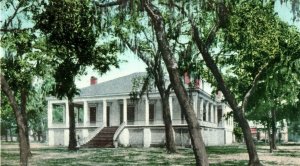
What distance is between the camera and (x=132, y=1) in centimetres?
1141

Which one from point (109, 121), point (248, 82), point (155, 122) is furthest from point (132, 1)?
point (109, 121)

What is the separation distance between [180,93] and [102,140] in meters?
31.6

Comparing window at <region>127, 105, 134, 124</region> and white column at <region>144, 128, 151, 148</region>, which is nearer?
white column at <region>144, 128, 151, 148</region>

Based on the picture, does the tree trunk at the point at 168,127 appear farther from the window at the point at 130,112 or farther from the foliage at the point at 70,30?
the foliage at the point at 70,30

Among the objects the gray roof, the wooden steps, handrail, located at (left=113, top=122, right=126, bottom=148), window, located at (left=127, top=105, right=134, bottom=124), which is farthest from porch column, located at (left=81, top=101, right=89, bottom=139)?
handrail, located at (left=113, top=122, right=126, bottom=148)

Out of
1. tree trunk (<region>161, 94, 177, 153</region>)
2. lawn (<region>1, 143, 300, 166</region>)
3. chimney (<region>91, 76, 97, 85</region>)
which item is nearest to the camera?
lawn (<region>1, 143, 300, 166</region>)

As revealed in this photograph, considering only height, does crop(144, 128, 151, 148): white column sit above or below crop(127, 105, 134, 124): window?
below

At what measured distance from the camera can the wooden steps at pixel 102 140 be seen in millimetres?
42022

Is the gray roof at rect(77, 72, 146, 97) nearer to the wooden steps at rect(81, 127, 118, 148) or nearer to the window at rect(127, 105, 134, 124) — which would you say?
the window at rect(127, 105, 134, 124)

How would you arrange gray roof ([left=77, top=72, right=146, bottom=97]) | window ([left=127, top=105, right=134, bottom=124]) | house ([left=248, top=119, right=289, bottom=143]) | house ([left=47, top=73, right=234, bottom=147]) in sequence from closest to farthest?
A: house ([left=47, top=73, right=234, bottom=147]), gray roof ([left=77, top=72, right=146, bottom=97]), window ([left=127, top=105, right=134, bottom=124]), house ([left=248, top=119, right=289, bottom=143])

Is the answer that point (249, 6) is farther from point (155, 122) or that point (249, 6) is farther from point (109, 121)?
point (109, 121)

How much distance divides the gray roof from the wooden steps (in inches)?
191

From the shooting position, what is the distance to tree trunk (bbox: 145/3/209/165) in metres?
12.1

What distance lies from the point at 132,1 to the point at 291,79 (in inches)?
506
